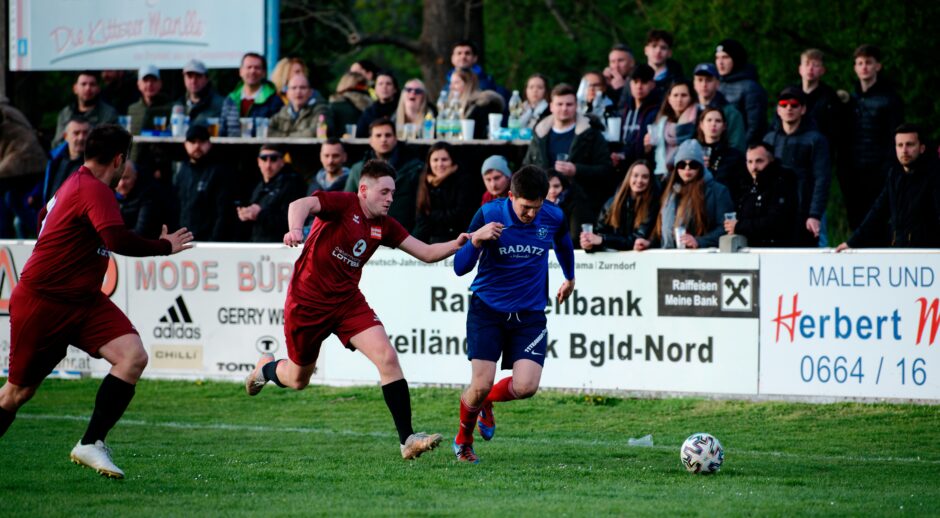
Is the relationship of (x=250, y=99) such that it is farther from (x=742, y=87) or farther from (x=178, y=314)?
(x=742, y=87)

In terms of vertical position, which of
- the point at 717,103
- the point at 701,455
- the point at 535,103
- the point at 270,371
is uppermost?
the point at 535,103

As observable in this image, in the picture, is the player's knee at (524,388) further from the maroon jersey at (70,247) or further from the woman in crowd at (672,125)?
the woman in crowd at (672,125)

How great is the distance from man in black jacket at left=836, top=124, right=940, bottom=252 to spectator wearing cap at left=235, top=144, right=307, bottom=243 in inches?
233

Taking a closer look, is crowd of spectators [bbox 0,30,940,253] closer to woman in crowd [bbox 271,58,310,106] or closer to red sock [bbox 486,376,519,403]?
woman in crowd [bbox 271,58,310,106]

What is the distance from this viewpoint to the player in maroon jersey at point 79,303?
28.5 ft

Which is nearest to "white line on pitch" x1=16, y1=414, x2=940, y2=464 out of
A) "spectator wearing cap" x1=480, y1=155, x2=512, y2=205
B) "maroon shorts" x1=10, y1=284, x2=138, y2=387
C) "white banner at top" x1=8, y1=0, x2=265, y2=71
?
"spectator wearing cap" x1=480, y1=155, x2=512, y2=205

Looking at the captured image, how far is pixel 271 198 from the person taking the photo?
49.7 feet

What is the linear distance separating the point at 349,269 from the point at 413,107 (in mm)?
5929

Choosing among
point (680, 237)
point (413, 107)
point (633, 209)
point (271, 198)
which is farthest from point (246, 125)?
point (680, 237)

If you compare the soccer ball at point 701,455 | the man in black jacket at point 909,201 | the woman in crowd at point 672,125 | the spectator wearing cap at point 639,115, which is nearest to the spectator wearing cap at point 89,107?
the spectator wearing cap at point 639,115

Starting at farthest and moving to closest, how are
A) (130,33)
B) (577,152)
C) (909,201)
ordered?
Result: (130,33)
(577,152)
(909,201)

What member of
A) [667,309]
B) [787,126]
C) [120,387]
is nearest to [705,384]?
[667,309]

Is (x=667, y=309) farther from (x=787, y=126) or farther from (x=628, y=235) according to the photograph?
(x=787, y=126)

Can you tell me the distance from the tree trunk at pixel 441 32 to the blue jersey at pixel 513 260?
14.1 metres
